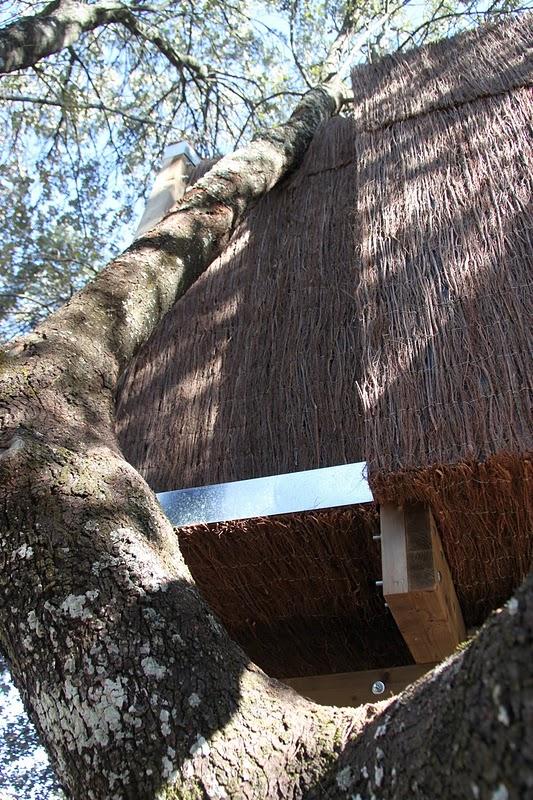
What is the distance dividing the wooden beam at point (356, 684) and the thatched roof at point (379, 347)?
0.18 ft

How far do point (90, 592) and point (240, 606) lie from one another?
6.49ft

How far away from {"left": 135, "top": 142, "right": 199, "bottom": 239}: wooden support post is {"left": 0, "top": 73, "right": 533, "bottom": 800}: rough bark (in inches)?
122

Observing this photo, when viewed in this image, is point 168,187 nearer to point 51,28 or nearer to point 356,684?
point 51,28

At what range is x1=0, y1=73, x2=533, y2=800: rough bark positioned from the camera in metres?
0.88

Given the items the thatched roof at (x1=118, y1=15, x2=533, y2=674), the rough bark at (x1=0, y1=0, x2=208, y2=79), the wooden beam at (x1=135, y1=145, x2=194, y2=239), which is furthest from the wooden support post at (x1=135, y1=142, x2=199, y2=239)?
the rough bark at (x1=0, y1=0, x2=208, y2=79)

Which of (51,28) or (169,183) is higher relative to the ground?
(51,28)

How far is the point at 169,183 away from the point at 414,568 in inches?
134

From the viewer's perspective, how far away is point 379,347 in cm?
263

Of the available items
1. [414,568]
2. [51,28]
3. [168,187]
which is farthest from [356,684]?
[51,28]

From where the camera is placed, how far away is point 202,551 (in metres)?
2.96

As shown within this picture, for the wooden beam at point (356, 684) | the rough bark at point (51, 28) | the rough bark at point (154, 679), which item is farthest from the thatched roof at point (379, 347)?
the rough bark at point (51, 28)

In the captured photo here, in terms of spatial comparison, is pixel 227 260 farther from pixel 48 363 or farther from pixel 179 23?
pixel 179 23

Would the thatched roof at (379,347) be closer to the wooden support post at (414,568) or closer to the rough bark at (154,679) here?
the wooden support post at (414,568)

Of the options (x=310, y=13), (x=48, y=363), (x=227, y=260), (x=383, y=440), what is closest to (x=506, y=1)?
(x=310, y=13)
